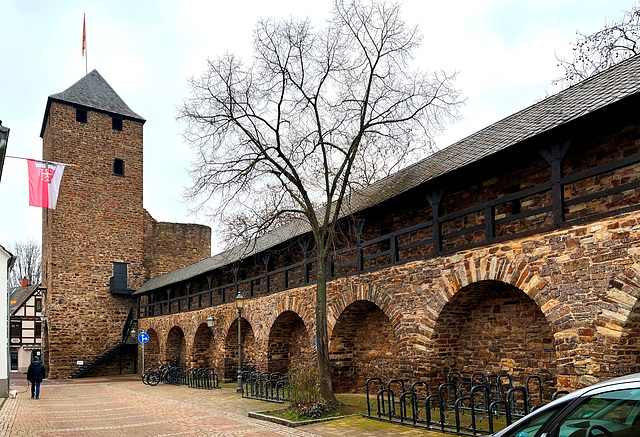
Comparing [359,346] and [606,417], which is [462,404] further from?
[606,417]

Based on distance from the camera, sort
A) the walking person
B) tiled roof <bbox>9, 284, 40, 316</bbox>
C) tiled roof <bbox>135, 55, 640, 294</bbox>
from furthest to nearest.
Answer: tiled roof <bbox>9, 284, 40, 316</bbox> < the walking person < tiled roof <bbox>135, 55, 640, 294</bbox>

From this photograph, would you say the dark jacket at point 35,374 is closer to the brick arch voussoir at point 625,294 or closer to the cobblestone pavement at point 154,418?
the cobblestone pavement at point 154,418

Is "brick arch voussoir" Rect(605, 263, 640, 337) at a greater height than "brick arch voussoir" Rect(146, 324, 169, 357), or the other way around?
"brick arch voussoir" Rect(605, 263, 640, 337)

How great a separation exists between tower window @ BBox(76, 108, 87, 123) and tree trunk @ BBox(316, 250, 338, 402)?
81.8ft

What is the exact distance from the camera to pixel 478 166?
10.3 m

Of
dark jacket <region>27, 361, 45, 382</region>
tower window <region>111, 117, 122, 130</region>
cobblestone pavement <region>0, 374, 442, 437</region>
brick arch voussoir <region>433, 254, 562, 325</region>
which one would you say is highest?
tower window <region>111, 117, 122, 130</region>

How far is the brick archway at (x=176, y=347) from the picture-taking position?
28.2m

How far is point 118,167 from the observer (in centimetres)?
3391

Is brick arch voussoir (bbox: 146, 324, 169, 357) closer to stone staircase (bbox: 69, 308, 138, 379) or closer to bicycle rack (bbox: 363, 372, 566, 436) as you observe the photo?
stone staircase (bbox: 69, 308, 138, 379)

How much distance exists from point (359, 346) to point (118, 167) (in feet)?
76.8

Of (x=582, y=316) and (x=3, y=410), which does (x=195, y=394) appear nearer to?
(x=3, y=410)

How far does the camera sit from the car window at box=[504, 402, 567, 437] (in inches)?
139

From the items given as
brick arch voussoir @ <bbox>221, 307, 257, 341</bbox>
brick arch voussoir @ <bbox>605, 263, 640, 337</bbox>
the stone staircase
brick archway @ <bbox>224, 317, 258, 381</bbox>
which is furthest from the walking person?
brick arch voussoir @ <bbox>605, 263, 640, 337</bbox>

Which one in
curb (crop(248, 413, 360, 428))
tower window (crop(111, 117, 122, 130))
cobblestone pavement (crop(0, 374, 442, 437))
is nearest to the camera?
cobblestone pavement (crop(0, 374, 442, 437))
